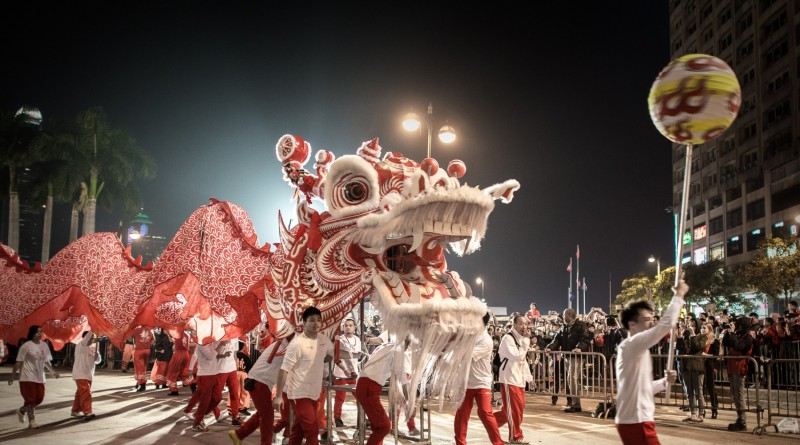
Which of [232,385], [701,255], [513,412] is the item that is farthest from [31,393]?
[701,255]

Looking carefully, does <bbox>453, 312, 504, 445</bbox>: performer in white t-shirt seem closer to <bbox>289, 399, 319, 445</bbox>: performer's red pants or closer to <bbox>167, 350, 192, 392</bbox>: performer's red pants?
<bbox>289, 399, 319, 445</bbox>: performer's red pants

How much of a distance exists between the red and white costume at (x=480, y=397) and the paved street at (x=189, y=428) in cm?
80

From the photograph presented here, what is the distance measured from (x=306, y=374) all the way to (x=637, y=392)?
10.7 ft

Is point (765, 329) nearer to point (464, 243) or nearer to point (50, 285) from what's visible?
point (464, 243)

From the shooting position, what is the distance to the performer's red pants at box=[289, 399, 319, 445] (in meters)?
6.61

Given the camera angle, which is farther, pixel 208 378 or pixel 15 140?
pixel 15 140

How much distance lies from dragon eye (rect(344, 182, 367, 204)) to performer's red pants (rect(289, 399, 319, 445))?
85.8 inches

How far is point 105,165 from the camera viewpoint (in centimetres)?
3181

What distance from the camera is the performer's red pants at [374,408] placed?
6.60m

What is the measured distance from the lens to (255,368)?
770 cm

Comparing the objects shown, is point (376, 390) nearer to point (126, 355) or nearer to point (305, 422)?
point (305, 422)

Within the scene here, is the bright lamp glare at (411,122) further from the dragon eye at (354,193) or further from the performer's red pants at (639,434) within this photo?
the performer's red pants at (639,434)

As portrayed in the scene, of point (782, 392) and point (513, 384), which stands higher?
point (513, 384)

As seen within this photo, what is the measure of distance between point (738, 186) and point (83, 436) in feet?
175
